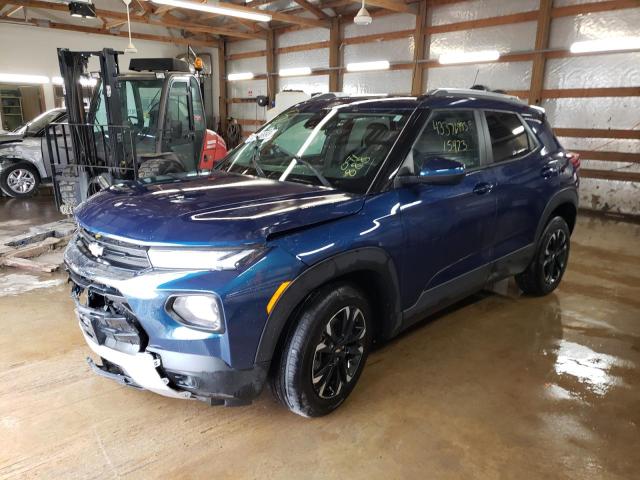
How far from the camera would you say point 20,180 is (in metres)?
8.70

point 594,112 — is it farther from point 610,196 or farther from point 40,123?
point 40,123

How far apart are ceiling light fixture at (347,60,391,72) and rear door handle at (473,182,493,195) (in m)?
9.66

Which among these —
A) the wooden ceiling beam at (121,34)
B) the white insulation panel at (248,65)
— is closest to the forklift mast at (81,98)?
the wooden ceiling beam at (121,34)

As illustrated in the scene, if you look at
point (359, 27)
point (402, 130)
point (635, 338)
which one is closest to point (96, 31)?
point (359, 27)

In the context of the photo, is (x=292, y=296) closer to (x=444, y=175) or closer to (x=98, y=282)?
(x=98, y=282)

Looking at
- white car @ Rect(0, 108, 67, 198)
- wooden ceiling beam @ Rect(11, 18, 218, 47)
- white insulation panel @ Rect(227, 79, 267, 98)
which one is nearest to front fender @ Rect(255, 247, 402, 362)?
white car @ Rect(0, 108, 67, 198)

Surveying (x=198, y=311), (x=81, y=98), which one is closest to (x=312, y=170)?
(x=198, y=311)

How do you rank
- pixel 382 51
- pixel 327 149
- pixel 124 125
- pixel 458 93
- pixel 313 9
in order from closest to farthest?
pixel 327 149
pixel 458 93
pixel 124 125
pixel 382 51
pixel 313 9

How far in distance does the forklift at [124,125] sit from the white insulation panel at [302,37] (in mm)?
7423

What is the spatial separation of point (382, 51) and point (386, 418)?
11424mm

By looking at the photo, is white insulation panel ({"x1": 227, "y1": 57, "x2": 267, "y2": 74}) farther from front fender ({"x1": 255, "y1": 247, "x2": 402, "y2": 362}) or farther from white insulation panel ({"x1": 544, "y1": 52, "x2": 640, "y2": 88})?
front fender ({"x1": 255, "y1": 247, "x2": 402, "y2": 362})

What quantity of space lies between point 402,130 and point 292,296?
1.28m

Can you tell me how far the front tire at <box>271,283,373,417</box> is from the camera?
221 centimetres

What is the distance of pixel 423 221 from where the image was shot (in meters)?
2.69
